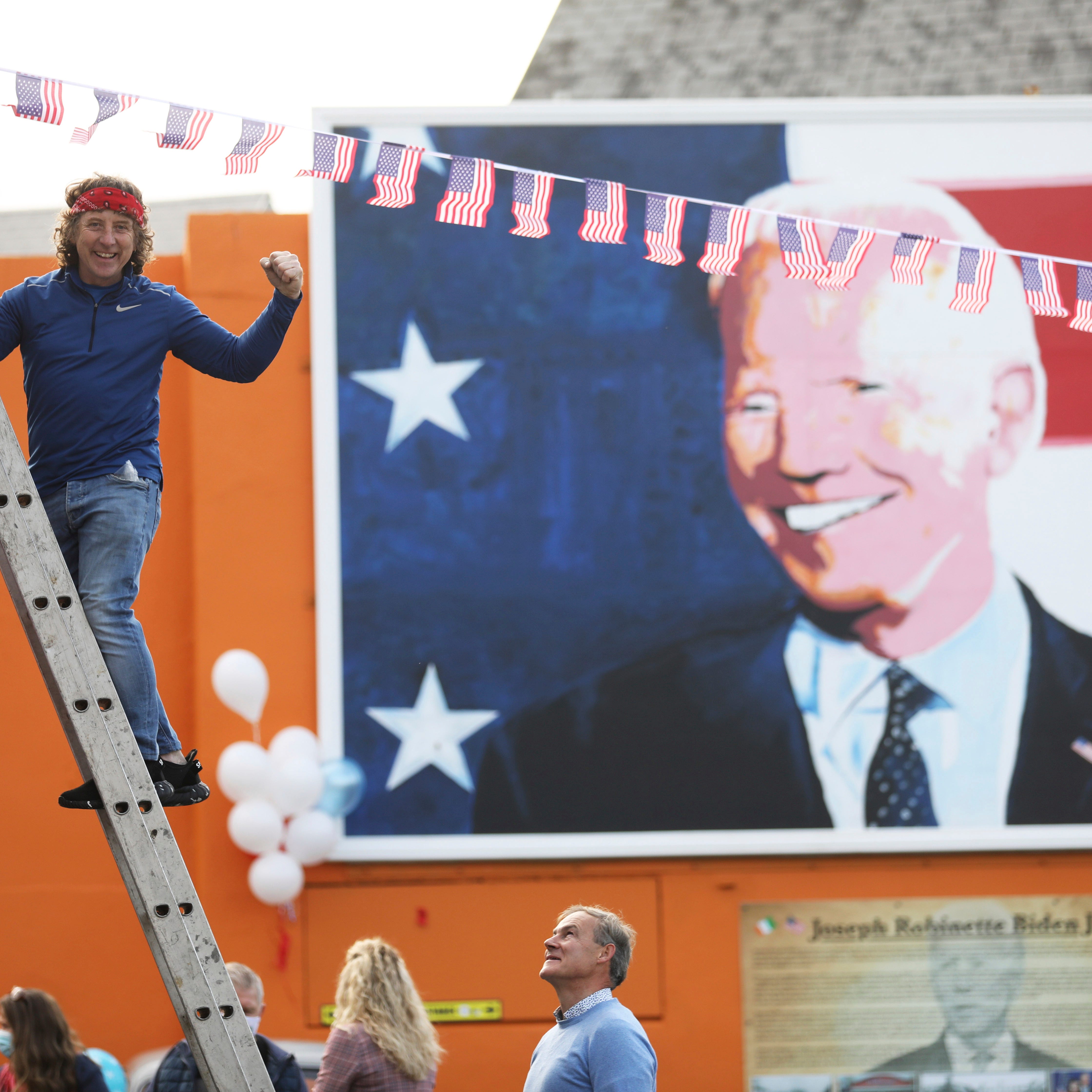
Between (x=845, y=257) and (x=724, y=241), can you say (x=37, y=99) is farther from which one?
(x=845, y=257)

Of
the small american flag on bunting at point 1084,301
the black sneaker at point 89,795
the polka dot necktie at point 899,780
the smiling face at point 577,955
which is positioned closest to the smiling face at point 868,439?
the polka dot necktie at point 899,780

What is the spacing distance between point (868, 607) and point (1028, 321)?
184 centimetres

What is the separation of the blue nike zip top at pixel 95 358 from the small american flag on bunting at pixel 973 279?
429 cm

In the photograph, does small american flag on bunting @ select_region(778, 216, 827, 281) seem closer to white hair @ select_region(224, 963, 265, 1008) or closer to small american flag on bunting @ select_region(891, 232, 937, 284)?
small american flag on bunting @ select_region(891, 232, 937, 284)

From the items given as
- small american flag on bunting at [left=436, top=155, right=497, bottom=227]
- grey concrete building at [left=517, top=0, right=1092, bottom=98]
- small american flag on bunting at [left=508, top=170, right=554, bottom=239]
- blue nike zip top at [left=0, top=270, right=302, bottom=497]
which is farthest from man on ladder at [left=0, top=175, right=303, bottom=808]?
grey concrete building at [left=517, top=0, right=1092, bottom=98]

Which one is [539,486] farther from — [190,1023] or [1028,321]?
[190,1023]

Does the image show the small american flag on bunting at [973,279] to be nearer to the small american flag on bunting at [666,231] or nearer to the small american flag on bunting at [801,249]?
the small american flag on bunting at [801,249]

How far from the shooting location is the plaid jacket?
430cm

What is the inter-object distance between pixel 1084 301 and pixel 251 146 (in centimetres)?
393

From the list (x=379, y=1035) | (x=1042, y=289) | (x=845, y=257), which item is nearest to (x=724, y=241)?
(x=845, y=257)

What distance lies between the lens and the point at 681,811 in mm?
7227

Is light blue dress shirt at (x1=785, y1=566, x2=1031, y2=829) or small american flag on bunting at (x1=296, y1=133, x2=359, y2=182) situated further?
light blue dress shirt at (x1=785, y1=566, x2=1031, y2=829)

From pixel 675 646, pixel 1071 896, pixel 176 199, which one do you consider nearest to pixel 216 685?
pixel 675 646

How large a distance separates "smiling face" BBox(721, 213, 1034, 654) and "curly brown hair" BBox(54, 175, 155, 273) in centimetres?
464
